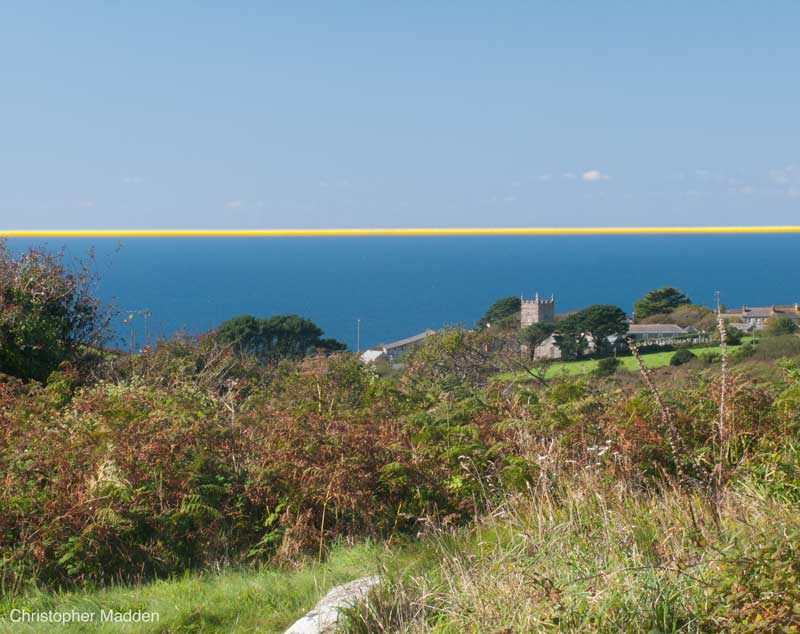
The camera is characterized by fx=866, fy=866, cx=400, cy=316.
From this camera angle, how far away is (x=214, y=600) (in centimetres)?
441

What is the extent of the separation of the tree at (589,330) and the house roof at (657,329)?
2.13m

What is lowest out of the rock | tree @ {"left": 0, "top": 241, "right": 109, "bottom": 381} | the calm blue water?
the calm blue water

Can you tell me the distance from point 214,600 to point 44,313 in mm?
7613

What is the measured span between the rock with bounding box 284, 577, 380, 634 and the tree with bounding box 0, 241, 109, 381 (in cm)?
765

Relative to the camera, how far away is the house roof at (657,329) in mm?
35272

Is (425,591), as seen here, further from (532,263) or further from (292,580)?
(532,263)

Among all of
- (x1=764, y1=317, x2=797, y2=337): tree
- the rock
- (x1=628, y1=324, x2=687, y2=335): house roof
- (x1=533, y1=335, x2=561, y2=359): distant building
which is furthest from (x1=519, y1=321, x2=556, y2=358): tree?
the rock

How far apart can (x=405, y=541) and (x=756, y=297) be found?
98.6 meters

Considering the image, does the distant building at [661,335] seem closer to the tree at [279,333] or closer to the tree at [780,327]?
the tree at [780,327]

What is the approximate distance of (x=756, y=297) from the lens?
95562 mm

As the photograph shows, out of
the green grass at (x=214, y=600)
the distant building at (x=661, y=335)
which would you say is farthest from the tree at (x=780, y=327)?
the green grass at (x=214, y=600)

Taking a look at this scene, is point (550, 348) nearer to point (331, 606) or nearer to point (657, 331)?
point (657, 331)

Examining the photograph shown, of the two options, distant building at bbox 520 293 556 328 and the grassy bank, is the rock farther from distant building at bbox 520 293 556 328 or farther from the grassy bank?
distant building at bbox 520 293 556 328

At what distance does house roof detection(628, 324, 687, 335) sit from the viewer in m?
35.3
